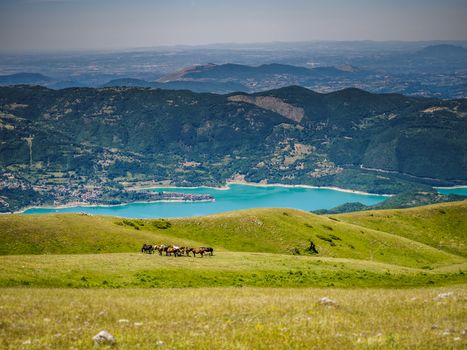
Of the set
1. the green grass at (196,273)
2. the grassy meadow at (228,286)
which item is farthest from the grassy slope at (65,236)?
the green grass at (196,273)

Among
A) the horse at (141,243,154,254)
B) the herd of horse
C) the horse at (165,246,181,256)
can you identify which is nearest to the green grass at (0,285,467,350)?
the horse at (165,246,181,256)

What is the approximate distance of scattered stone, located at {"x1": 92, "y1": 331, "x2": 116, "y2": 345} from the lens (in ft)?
57.2

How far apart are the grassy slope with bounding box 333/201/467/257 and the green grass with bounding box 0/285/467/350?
80334 millimetres

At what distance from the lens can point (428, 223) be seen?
368 feet

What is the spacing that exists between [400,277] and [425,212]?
70459mm

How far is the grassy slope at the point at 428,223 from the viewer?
338 ft

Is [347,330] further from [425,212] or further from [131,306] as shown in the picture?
[425,212]

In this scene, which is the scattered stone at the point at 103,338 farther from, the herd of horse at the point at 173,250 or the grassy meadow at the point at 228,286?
the herd of horse at the point at 173,250

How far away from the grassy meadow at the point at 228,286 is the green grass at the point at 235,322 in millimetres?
56

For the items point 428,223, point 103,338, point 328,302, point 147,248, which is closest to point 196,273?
point 147,248

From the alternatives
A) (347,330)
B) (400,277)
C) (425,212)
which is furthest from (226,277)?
(425,212)

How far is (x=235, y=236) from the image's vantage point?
266 ft

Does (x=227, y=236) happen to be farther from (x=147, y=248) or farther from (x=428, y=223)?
(x=428, y=223)

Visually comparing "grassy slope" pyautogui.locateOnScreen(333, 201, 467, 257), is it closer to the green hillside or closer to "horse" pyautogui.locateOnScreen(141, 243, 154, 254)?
the green hillside
